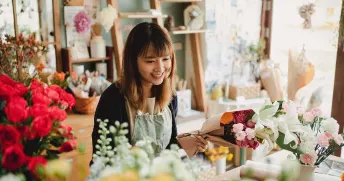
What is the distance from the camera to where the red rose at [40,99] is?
82cm

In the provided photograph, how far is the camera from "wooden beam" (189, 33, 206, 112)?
3414 millimetres

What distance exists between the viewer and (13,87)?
860mm

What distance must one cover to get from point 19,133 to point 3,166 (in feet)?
0.25

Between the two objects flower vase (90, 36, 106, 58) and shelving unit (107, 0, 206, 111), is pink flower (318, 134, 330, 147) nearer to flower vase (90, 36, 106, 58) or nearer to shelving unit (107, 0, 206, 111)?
shelving unit (107, 0, 206, 111)

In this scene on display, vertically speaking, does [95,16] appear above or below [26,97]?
above

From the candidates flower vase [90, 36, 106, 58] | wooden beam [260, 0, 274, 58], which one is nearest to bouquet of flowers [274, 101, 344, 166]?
flower vase [90, 36, 106, 58]

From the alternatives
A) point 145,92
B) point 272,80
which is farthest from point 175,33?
point 145,92

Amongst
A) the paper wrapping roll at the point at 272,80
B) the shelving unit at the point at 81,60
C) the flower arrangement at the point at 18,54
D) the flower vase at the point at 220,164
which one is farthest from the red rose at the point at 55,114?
the paper wrapping roll at the point at 272,80

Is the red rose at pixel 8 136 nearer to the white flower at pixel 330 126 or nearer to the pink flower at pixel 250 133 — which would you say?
the pink flower at pixel 250 133

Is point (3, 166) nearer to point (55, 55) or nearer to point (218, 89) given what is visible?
point (55, 55)

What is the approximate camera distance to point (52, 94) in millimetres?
864

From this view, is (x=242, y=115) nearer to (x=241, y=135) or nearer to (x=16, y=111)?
(x=241, y=135)

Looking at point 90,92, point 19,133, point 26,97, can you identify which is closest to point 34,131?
point 19,133

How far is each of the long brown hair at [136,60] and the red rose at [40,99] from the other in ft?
2.35
